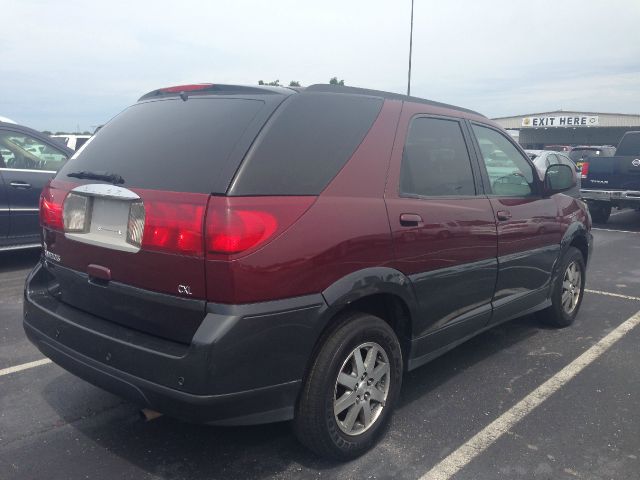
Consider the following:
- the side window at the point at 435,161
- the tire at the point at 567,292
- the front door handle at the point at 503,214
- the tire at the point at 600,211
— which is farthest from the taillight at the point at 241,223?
the tire at the point at 600,211

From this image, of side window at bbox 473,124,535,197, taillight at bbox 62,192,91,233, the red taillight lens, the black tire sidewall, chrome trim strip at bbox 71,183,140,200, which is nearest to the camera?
chrome trim strip at bbox 71,183,140,200

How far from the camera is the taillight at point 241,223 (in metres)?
2.32

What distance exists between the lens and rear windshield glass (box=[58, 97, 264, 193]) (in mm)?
2537

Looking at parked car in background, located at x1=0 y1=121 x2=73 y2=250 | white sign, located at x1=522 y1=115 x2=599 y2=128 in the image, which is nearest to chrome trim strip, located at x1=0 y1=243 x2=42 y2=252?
parked car in background, located at x1=0 y1=121 x2=73 y2=250

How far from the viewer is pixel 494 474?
9.21 feet

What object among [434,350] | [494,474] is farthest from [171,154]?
[494,474]

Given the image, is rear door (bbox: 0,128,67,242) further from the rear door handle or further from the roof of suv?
the rear door handle

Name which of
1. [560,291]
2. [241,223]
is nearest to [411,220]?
[241,223]

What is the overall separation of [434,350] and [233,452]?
4.11 ft

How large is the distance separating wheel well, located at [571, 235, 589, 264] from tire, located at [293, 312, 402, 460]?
2712mm

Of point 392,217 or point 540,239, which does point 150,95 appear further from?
point 540,239

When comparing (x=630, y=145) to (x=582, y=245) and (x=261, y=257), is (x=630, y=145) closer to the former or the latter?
(x=582, y=245)

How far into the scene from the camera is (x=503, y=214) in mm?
3875

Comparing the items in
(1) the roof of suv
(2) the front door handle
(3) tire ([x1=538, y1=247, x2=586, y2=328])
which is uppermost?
(1) the roof of suv
